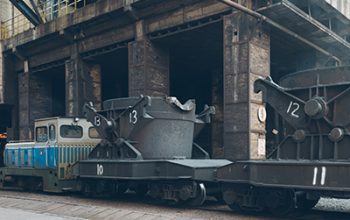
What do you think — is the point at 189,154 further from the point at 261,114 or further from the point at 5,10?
the point at 5,10

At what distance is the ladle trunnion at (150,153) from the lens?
36.6 ft

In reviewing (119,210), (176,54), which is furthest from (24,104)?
(119,210)

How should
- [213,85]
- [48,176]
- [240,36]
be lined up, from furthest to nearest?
[213,85], [240,36], [48,176]

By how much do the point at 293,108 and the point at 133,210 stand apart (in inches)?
170

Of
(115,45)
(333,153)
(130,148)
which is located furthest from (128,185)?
(115,45)

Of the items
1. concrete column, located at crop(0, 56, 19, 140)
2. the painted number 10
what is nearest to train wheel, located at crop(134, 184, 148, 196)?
the painted number 10

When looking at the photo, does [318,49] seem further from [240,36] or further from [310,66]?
[240,36]

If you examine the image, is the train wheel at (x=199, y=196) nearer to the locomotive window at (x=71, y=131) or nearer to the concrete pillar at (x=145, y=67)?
the locomotive window at (x=71, y=131)

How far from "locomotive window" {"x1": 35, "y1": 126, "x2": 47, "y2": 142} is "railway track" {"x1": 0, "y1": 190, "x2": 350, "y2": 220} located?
2.03m

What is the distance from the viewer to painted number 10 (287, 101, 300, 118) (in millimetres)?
9062

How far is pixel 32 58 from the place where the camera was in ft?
83.0

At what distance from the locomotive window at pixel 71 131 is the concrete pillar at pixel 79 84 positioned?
7.36 meters

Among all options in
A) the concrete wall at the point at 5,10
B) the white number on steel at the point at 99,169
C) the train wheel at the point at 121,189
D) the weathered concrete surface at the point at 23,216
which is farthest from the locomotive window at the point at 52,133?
the concrete wall at the point at 5,10

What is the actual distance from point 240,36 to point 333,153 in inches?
309
